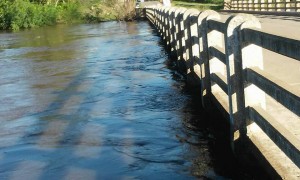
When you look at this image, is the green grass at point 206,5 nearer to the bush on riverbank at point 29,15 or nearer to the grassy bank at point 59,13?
the grassy bank at point 59,13

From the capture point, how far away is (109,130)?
7848 mm

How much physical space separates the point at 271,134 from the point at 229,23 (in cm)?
156

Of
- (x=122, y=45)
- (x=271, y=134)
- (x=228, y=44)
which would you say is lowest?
(x=122, y=45)

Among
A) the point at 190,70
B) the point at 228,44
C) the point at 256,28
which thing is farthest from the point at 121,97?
the point at 256,28

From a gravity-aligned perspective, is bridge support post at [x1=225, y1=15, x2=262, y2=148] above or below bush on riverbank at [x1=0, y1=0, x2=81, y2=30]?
above

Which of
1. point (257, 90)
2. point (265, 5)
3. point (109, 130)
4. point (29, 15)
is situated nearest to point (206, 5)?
point (29, 15)

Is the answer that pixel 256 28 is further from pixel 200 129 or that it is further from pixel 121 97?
pixel 121 97

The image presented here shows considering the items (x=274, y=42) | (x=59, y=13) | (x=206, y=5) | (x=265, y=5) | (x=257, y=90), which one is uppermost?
(x=274, y=42)

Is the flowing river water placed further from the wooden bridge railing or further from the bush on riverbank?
the bush on riverbank

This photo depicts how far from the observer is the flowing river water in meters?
5.98

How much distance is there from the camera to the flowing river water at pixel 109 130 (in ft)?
19.6

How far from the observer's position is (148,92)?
1104 centimetres

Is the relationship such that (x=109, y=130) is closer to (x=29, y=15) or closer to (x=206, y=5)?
(x=29, y=15)

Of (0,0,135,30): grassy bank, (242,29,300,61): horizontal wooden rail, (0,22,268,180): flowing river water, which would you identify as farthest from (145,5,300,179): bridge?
(0,0,135,30): grassy bank
